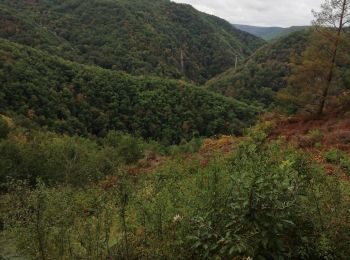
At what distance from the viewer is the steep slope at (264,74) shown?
336 feet

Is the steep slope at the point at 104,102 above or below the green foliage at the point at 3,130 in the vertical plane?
below

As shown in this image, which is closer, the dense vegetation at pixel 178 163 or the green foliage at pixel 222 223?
the green foliage at pixel 222 223

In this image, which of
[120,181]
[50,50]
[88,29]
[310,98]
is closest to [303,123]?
[310,98]

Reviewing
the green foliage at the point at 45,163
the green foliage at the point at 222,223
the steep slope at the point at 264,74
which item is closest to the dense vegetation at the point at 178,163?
the green foliage at the point at 222,223

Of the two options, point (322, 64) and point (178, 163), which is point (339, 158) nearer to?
point (178, 163)

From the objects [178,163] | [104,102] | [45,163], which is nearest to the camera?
[178,163]

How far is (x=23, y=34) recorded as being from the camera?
122062 millimetres

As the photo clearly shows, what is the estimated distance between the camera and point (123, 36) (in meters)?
155

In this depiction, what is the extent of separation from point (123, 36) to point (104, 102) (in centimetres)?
7270

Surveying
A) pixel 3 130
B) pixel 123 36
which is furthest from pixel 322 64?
pixel 123 36

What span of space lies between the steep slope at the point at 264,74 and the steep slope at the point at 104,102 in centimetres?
1257

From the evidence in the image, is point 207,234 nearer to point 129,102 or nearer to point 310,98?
point 310,98

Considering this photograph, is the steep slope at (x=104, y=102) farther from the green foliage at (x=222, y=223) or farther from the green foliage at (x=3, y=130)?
the green foliage at (x=222, y=223)

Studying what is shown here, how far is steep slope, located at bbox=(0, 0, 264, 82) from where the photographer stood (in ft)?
433
